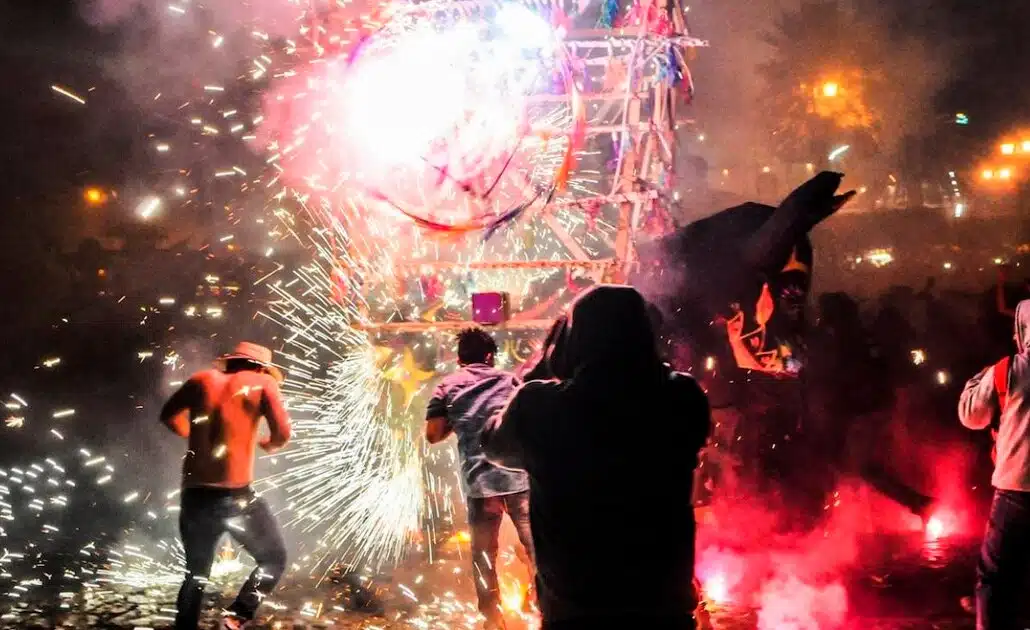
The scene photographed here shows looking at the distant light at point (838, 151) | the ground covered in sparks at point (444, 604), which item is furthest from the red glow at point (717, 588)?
the distant light at point (838, 151)

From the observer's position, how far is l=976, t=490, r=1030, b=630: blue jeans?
3.92 m

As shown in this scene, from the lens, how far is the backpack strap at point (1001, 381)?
4.14m

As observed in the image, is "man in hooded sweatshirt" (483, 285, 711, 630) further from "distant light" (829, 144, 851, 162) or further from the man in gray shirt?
"distant light" (829, 144, 851, 162)

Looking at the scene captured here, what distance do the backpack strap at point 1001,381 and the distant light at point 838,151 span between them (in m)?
25.4

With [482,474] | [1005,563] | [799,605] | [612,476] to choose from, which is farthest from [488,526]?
[1005,563]

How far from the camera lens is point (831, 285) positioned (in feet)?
58.7

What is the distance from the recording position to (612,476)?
215 cm

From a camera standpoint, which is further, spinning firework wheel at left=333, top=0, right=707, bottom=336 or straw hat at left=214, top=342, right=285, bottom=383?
spinning firework wheel at left=333, top=0, right=707, bottom=336

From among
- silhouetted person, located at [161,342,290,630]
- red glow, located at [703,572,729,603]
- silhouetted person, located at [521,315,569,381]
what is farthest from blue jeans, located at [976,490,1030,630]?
silhouetted person, located at [161,342,290,630]

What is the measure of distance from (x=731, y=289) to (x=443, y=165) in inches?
107

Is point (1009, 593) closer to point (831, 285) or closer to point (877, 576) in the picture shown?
point (877, 576)

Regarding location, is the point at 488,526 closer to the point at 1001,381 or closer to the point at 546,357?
the point at 546,357

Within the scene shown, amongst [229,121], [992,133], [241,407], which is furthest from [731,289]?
[992,133]

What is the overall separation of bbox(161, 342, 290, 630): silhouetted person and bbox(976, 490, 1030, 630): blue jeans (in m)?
4.08
